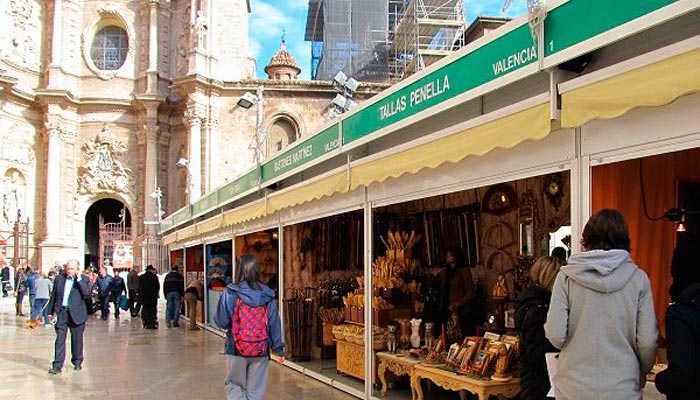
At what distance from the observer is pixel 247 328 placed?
18.4 ft

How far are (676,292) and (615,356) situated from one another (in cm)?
42

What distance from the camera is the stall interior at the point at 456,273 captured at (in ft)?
22.9

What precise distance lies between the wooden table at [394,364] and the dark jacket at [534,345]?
2.61m

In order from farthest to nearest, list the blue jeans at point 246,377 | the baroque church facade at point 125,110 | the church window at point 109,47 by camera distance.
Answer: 1. the church window at point 109,47
2. the baroque church facade at point 125,110
3. the blue jeans at point 246,377

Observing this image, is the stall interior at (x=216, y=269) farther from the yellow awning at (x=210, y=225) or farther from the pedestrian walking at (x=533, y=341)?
the pedestrian walking at (x=533, y=341)

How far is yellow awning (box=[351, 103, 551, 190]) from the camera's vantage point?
4469 mm

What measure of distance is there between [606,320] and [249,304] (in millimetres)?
3169

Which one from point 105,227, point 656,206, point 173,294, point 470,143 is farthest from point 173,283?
point 105,227

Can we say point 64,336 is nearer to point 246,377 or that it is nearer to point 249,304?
point 246,377

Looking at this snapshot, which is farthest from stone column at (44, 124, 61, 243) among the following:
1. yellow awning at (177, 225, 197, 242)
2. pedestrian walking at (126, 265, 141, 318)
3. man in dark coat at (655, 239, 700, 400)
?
man in dark coat at (655, 239, 700, 400)

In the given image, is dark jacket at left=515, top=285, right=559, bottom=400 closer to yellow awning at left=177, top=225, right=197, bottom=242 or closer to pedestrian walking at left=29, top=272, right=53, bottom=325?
yellow awning at left=177, top=225, right=197, bottom=242

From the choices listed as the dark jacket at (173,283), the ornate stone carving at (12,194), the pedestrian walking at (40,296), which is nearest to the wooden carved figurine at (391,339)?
the dark jacket at (173,283)

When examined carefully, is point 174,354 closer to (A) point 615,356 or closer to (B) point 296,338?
(B) point 296,338

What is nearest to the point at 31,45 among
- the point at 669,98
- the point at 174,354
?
the point at 174,354
